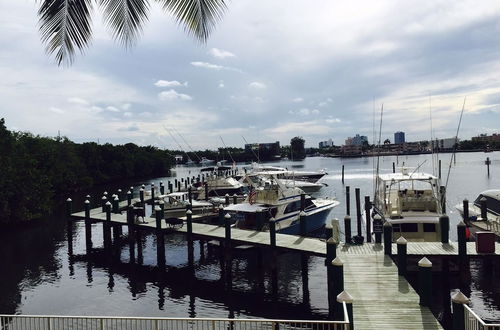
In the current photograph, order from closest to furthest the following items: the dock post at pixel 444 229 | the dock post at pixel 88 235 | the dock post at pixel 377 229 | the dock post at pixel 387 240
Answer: the dock post at pixel 387 240
the dock post at pixel 444 229
the dock post at pixel 377 229
the dock post at pixel 88 235

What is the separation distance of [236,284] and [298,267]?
4582 millimetres

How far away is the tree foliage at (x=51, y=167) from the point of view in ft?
134

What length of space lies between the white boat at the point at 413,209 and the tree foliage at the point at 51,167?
3377 centimetres

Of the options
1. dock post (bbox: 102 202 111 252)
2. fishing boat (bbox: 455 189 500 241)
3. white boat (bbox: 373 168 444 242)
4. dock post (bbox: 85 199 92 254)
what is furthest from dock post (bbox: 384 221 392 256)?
dock post (bbox: 85 199 92 254)

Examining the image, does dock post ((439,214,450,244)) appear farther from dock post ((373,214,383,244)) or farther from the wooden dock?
dock post ((373,214,383,244))

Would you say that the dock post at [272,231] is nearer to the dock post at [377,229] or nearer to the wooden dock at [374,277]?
the wooden dock at [374,277]

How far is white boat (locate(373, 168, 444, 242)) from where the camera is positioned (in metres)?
22.4

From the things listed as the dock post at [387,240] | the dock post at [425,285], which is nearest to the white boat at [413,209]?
the dock post at [387,240]

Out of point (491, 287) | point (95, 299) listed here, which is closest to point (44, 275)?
point (95, 299)

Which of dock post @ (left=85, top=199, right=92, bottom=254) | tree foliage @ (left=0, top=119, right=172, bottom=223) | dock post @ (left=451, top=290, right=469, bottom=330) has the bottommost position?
dock post @ (left=85, top=199, right=92, bottom=254)

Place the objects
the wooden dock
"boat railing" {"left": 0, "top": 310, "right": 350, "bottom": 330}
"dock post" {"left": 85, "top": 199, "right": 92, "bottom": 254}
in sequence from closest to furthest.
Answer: "boat railing" {"left": 0, "top": 310, "right": 350, "bottom": 330}
the wooden dock
"dock post" {"left": 85, "top": 199, "right": 92, "bottom": 254}

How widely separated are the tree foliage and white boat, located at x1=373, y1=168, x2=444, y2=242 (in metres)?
33.8

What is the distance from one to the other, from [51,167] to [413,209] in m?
50.8

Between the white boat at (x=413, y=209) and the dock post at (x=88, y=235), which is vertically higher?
the white boat at (x=413, y=209)
